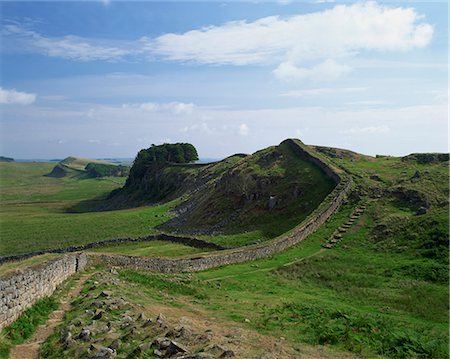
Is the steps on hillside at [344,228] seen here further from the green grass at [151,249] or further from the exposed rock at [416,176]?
the green grass at [151,249]

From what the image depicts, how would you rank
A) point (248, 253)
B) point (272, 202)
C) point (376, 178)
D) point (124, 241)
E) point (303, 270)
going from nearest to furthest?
1. point (303, 270)
2. point (248, 253)
3. point (124, 241)
4. point (376, 178)
5. point (272, 202)

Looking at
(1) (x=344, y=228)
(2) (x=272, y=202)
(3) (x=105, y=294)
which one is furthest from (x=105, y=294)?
(2) (x=272, y=202)

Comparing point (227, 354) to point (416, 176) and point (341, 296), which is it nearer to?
point (341, 296)

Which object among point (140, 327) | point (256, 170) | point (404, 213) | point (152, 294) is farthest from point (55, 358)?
point (256, 170)

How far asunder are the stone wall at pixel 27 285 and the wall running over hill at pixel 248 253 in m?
5.88

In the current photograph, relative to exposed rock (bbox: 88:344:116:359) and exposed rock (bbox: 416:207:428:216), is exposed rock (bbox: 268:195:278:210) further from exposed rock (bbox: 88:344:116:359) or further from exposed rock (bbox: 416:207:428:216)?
exposed rock (bbox: 88:344:116:359)

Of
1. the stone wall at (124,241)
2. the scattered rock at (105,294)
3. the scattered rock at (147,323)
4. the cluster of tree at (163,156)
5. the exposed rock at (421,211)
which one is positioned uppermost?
the cluster of tree at (163,156)

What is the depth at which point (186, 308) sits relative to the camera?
745 inches

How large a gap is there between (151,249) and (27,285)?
1042 inches

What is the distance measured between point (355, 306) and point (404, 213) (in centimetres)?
1929

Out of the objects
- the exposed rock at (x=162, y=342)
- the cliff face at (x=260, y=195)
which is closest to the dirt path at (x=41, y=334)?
the exposed rock at (x=162, y=342)

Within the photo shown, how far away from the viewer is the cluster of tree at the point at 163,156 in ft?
380

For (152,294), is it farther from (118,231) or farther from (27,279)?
(118,231)

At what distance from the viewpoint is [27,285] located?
16.5 m
